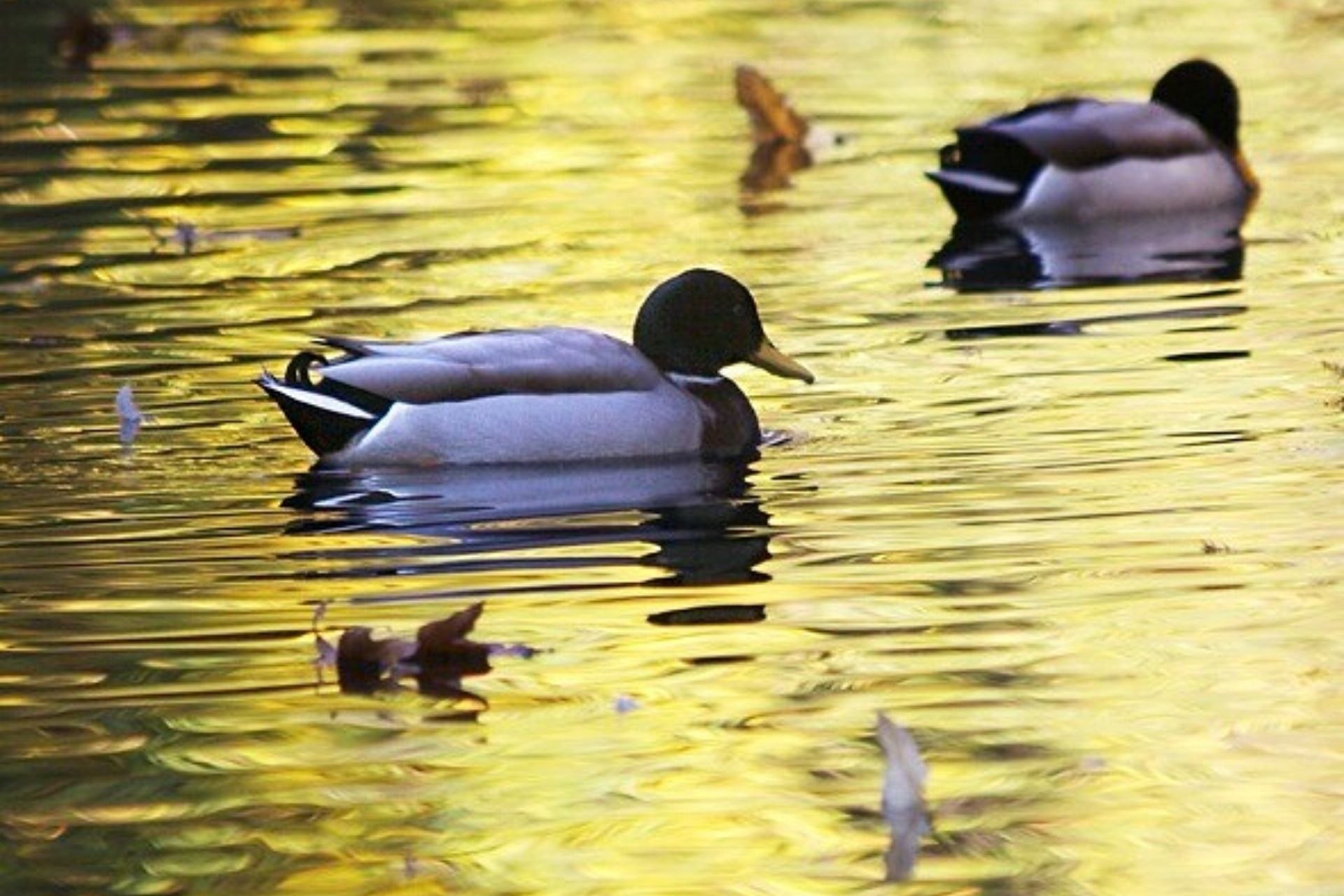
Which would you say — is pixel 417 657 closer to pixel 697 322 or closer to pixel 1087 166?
pixel 697 322

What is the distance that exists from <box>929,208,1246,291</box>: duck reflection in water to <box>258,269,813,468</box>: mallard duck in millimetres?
4080

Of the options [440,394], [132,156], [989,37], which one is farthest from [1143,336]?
[989,37]

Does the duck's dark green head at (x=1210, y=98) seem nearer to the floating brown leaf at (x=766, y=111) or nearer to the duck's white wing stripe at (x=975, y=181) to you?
the duck's white wing stripe at (x=975, y=181)

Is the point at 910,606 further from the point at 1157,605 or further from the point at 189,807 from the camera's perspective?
the point at 189,807

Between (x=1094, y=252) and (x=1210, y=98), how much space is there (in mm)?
2540

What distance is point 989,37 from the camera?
26062 mm

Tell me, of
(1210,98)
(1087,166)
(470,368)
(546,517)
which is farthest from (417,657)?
(1210,98)

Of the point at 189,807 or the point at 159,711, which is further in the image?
the point at 159,711

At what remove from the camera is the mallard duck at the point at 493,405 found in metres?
11.4

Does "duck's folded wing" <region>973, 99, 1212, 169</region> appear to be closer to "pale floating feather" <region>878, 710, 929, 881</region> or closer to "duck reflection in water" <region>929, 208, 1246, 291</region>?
"duck reflection in water" <region>929, 208, 1246, 291</region>

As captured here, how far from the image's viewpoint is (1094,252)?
56.1 ft

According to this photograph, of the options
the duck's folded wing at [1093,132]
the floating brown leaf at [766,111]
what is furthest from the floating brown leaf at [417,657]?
the floating brown leaf at [766,111]

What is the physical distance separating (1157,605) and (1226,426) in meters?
2.85

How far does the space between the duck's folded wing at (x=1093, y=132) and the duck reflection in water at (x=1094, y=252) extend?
0.34 meters
